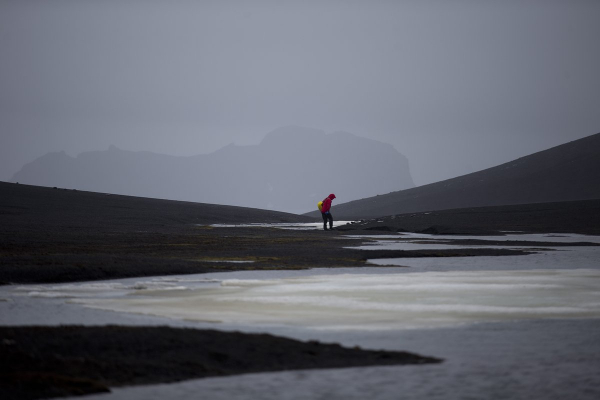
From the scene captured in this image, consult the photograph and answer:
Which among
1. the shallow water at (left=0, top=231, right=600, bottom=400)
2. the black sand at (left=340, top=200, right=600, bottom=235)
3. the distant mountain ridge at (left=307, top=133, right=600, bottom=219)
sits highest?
the distant mountain ridge at (left=307, top=133, right=600, bottom=219)

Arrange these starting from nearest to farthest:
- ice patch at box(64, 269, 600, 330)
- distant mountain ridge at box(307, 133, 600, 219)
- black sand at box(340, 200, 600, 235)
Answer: ice patch at box(64, 269, 600, 330) < black sand at box(340, 200, 600, 235) < distant mountain ridge at box(307, 133, 600, 219)

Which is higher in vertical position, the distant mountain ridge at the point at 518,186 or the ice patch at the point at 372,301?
the distant mountain ridge at the point at 518,186

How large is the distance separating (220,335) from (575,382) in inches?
137

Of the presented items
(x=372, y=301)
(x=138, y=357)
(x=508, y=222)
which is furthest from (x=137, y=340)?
(x=508, y=222)

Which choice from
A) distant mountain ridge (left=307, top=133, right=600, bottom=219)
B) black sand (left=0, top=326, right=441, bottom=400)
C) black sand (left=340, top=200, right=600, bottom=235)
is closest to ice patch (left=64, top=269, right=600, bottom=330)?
black sand (left=0, top=326, right=441, bottom=400)

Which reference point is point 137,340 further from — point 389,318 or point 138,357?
point 389,318

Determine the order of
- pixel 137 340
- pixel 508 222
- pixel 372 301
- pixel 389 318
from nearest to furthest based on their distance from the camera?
1. pixel 137 340
2. pixel 389 318
3. pixel 372 301
4. pixel 508 222

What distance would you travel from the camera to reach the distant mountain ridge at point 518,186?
77562 mm

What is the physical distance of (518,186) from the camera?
84.4m

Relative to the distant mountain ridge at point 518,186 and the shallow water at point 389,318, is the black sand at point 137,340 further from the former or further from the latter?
the distant mountain ridge at point 518,186

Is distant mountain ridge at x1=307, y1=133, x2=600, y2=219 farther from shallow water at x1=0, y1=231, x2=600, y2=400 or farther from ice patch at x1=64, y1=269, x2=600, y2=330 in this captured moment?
shallow water at x1=0, y1=231, x2=600, y2=400

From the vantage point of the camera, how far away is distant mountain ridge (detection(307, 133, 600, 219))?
77.6 m

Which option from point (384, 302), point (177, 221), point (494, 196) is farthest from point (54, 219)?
point (494, 196)

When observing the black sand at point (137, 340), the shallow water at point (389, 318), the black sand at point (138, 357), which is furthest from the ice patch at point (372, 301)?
the black sand at point (137, 340)
